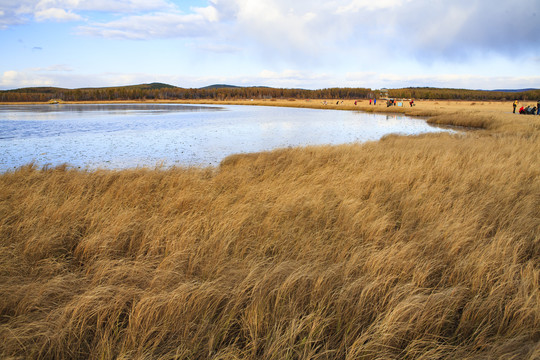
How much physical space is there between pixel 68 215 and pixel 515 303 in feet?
19.5

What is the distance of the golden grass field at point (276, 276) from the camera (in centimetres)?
246

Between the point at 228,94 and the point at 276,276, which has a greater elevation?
the point at 228,94

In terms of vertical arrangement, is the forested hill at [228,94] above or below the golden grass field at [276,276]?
above

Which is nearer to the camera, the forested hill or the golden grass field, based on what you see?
the golden grass field

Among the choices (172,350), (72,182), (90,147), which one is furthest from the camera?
(90,147)

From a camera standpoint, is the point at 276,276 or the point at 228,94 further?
the point at 228,94

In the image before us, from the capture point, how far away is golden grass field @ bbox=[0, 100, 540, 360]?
8.07 ft

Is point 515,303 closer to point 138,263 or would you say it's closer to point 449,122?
point 138,263

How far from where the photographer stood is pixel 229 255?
3939mm

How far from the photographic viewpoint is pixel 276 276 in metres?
3.23

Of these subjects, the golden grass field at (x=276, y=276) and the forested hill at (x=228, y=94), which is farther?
the forested hill at (x=228, y=94)

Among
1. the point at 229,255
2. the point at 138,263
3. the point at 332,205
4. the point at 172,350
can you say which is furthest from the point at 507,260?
the point at 138,263

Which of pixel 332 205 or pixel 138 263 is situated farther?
pixel 332 205

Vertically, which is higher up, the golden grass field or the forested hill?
the forested hill
